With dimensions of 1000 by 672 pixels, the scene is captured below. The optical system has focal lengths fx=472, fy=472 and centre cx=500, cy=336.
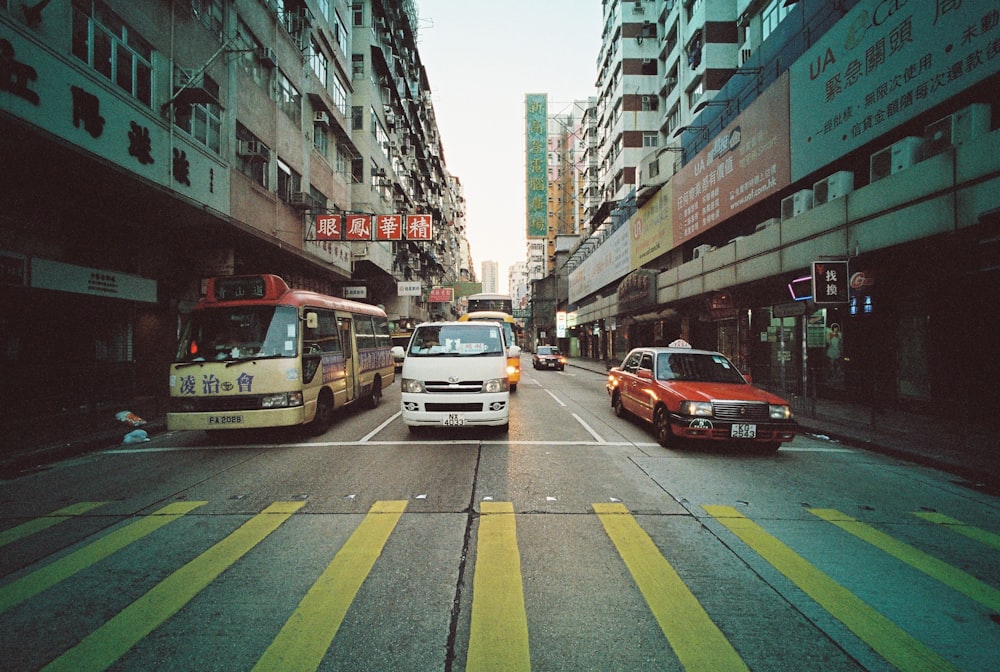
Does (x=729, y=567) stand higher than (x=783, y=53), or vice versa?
(x=783, y=53)

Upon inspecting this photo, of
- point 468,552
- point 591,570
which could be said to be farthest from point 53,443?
point 591,570

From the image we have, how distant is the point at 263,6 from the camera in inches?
693

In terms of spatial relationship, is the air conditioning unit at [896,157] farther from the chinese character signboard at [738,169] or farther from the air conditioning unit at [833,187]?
the chinese character signboard at [738,169]

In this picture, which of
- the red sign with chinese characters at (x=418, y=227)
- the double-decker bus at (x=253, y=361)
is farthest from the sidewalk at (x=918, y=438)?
the red sign with chinese characters at (x=418, y=227)

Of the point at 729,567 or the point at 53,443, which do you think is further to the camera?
the point at 53,443

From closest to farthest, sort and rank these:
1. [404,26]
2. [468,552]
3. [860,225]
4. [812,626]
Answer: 1. [812,626]
2. [468,552]
3. [860,225]
4. [404,26]

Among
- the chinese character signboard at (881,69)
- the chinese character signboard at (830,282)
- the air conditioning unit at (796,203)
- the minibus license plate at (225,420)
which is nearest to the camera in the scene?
the minibus license plate at (225,420)

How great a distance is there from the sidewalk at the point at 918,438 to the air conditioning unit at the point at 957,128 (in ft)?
18.1

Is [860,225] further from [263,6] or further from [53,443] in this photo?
[263,6]

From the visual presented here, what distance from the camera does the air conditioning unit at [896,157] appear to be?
33.6ft

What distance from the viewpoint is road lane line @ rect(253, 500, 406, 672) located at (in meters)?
2.56

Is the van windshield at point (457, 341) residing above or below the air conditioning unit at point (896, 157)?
below

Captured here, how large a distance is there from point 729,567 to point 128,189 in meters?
13.1

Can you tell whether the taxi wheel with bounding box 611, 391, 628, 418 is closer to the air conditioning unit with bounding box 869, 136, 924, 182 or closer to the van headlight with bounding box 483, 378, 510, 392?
the van headlight with bounding box 483, 378, 510, 392
